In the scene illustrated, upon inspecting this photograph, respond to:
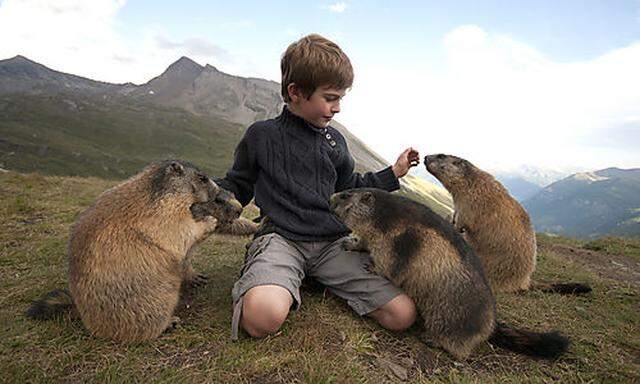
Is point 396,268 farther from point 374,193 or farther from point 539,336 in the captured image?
point 539,336

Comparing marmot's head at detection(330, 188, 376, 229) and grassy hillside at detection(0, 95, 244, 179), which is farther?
grassy hillside at detection(0, 95, 244, 179)

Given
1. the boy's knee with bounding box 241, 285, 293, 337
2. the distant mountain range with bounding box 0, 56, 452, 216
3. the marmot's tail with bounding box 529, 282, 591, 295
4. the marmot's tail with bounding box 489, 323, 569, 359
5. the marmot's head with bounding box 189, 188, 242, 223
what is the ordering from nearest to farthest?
the boy's knee with bounding box 241, 285, 293, 337, the marmot's tail with bounding box 489, 323, 569, 359, the marmot's head with bounding box 189, 188, 242, 223, the marmot's tail with bounding box 529, 282, 591, 295, the distant mountain range with bounding box 0, 56, 452, 216

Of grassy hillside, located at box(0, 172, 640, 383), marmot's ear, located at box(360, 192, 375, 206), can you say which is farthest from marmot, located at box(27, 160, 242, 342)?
marmot's ear, located at box(360, 192, 375, 206)

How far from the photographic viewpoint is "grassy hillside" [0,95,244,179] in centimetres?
7925

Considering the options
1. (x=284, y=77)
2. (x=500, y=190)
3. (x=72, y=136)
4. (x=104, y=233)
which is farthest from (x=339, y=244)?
(x=72, y=136)

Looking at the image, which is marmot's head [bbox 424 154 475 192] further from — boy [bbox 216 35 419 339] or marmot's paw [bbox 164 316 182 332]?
marmot's paw [bbox 164 316 182 332]

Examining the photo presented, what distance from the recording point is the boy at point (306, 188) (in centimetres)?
507

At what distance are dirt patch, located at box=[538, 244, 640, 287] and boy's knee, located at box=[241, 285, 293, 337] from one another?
382 inches

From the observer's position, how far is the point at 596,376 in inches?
176

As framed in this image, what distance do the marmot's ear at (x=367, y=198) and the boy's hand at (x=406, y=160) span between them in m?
1.08

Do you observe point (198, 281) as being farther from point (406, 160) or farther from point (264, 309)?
point (406, 160)

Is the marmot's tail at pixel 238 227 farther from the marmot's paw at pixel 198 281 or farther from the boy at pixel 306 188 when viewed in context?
the marmot's paw at pixel 198 281

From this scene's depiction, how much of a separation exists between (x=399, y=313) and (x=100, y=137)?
11195 centimetres

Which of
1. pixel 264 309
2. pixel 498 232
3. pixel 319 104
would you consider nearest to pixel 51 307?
pixel 264 309
